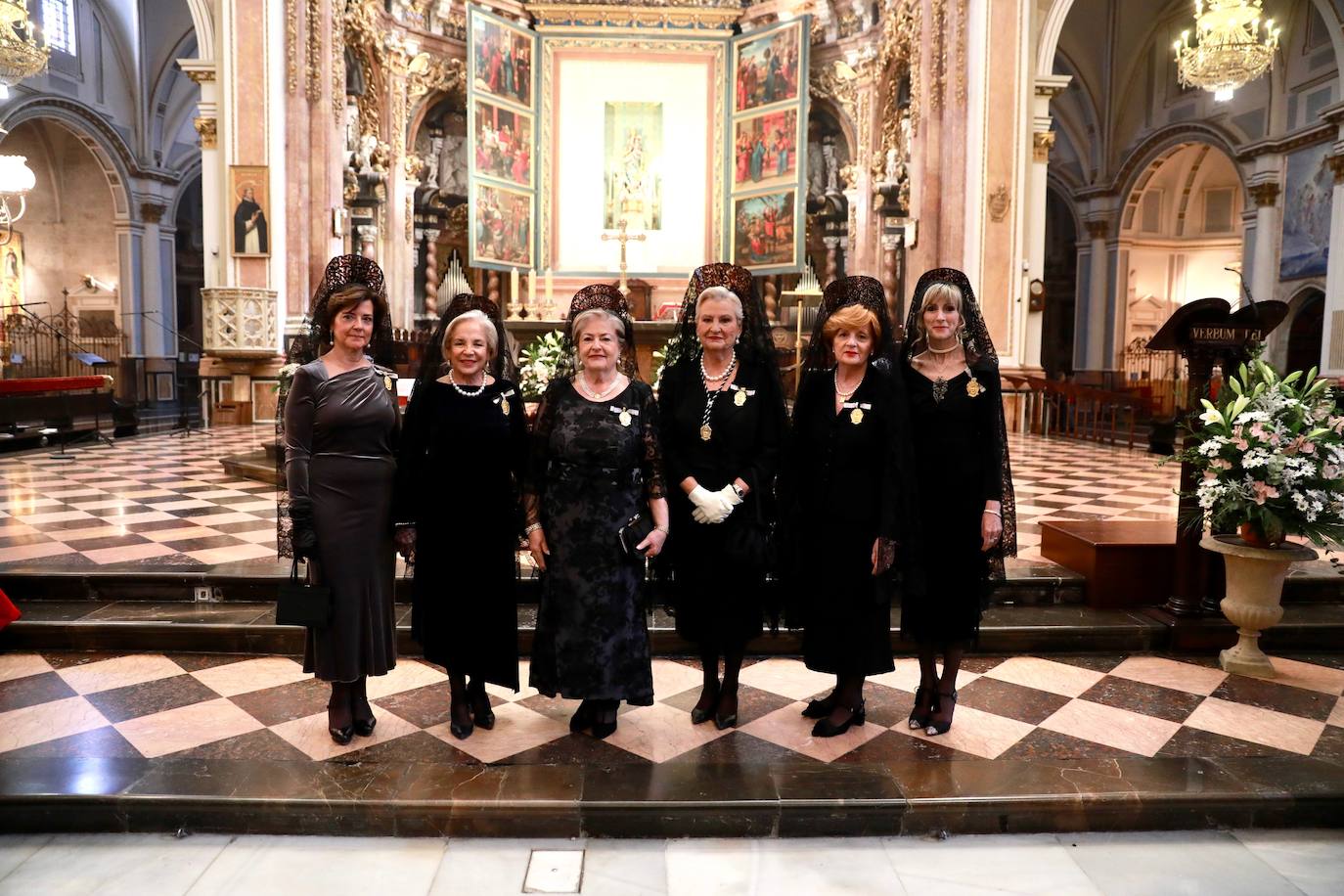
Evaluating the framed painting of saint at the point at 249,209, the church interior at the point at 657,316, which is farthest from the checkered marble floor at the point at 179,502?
the framed painting of saint at the point at 249,209

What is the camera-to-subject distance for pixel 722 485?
3.30 meters

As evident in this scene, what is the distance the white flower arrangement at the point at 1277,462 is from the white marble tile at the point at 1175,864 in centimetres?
161

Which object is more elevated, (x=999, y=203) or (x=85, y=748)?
(x=999, y=203)

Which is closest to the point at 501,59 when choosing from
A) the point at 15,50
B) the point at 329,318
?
the point at 15,50

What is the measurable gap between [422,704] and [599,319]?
1835 millimetres

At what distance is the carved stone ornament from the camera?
12.8 m

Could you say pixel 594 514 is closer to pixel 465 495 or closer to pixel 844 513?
pixel 465 495

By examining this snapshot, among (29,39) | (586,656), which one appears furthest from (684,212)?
(586,656)

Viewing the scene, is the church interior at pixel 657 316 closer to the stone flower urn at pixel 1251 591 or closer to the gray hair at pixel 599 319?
the stone flower urn at pixel 1251 591

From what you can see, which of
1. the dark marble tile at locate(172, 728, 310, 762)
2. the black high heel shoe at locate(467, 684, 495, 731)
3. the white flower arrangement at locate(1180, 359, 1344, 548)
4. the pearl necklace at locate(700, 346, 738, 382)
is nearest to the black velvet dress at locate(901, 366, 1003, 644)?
the pearl necklace at locate(700, 346, 738, 382)

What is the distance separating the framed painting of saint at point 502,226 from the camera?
17.8m

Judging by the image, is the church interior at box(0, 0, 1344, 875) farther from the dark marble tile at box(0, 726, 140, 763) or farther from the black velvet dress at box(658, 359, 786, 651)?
the black velvet dress at box(658, 359, 786, 651)

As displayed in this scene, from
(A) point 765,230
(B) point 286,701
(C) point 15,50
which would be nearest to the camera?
(B) point 286,701

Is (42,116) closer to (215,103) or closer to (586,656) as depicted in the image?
(215,103)
